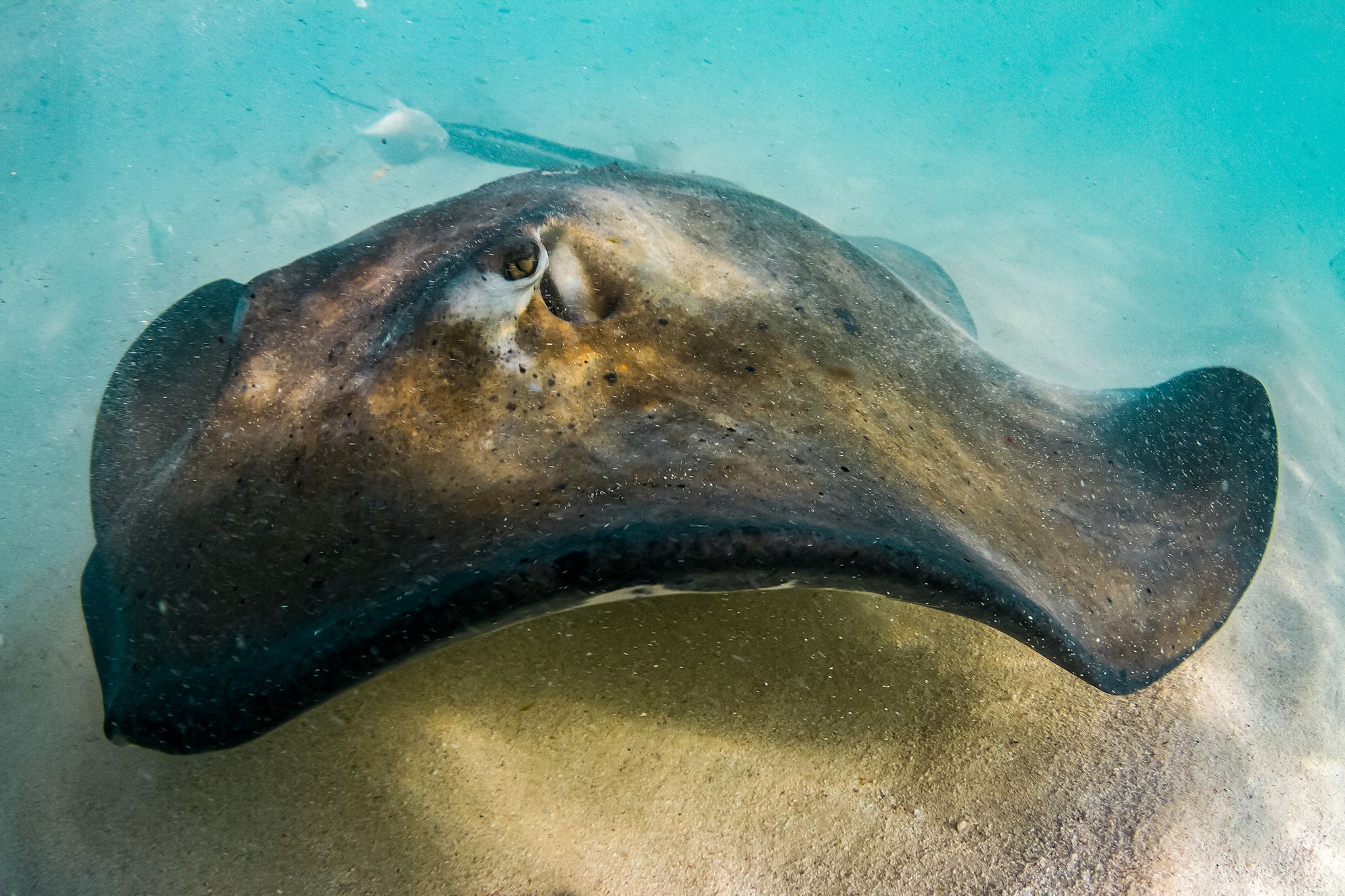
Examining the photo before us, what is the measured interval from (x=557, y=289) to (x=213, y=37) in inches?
979

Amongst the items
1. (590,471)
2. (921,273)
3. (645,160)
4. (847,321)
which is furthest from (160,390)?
(645,160)

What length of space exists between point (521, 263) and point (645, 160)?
1254 centimetres

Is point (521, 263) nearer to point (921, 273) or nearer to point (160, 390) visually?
point (160, 390)

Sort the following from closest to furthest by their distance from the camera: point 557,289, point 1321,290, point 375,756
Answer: point 557,289 < point 375,756 < point 1321,290

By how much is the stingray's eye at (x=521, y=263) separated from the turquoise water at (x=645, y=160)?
2454mm

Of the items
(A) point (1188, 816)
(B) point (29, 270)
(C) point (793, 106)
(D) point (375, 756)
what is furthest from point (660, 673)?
(C) point (793, 106)

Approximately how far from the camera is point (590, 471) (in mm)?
1496

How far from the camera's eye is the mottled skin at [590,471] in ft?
4.54

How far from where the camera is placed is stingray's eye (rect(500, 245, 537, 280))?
1845mm

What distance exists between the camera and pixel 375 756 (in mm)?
2221

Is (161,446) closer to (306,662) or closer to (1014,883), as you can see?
(306,662)

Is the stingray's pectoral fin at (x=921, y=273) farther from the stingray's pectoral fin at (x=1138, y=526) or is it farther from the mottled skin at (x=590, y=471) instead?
the mottled skin at (x=590, y=471)

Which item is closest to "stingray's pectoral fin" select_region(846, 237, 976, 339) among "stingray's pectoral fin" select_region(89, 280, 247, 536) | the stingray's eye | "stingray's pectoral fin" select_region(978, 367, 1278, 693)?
"stingray's pectoral fin" select_region(978, 367, 1278, 693)

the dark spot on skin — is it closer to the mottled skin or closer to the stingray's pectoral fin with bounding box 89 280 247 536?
the mottled skin
